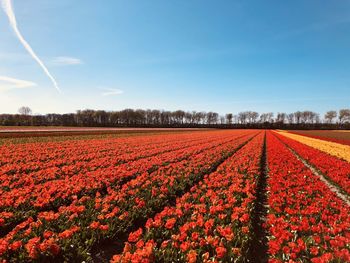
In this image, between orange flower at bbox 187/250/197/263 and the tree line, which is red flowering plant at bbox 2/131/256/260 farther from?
the tree line

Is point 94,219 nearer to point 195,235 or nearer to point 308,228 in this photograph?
point 195,235

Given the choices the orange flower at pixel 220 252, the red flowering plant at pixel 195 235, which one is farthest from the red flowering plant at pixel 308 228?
the orange flower at pixel 220 252

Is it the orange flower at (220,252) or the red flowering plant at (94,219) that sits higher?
the orange flower at (220,252)

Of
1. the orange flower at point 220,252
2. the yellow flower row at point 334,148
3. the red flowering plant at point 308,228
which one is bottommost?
the yellow flower row at point 334,148

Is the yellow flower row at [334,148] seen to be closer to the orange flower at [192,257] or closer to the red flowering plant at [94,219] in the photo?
the red flowering plant at [94,219]

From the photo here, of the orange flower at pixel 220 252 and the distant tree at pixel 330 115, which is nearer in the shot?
the orange flower at pixel 220 252

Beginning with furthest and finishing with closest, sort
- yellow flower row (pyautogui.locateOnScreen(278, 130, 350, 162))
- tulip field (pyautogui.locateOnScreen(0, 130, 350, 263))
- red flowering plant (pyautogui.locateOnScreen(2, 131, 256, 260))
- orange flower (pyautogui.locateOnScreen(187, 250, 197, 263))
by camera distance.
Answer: yellow flower row (pyautogui.locateOnScreen(278, 130, 350, 162)) < red flowering plant (pyautogui.locateOnScreen(2, 131, 256, 260)) < tulip field (pyautogui.locateOnScreen(0, 130, 350, 263)) < orange flower (pyautogui.locateOnScreen(187, 250, 197, 263))

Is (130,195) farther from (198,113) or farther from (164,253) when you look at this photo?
(198,113)

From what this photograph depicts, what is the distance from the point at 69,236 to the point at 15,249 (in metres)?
0.88

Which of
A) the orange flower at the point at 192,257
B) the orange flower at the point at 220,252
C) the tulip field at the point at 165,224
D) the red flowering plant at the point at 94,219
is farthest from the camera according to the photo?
the red flowering plant at the point at 94,219

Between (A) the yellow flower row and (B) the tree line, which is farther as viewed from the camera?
(B) the tree line

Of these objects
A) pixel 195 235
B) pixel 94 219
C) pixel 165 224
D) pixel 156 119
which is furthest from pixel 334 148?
pixel 156 119

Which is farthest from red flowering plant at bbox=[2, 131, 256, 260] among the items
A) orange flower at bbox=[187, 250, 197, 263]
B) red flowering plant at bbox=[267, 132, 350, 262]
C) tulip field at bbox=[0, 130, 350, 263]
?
red flowering plant at bbox=[267, 132, 350, 262]

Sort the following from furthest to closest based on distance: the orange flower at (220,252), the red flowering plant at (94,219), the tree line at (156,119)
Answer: the tree line at (156,119) → the red flowering plant at (94,219) → the orange flower at (220,252)
